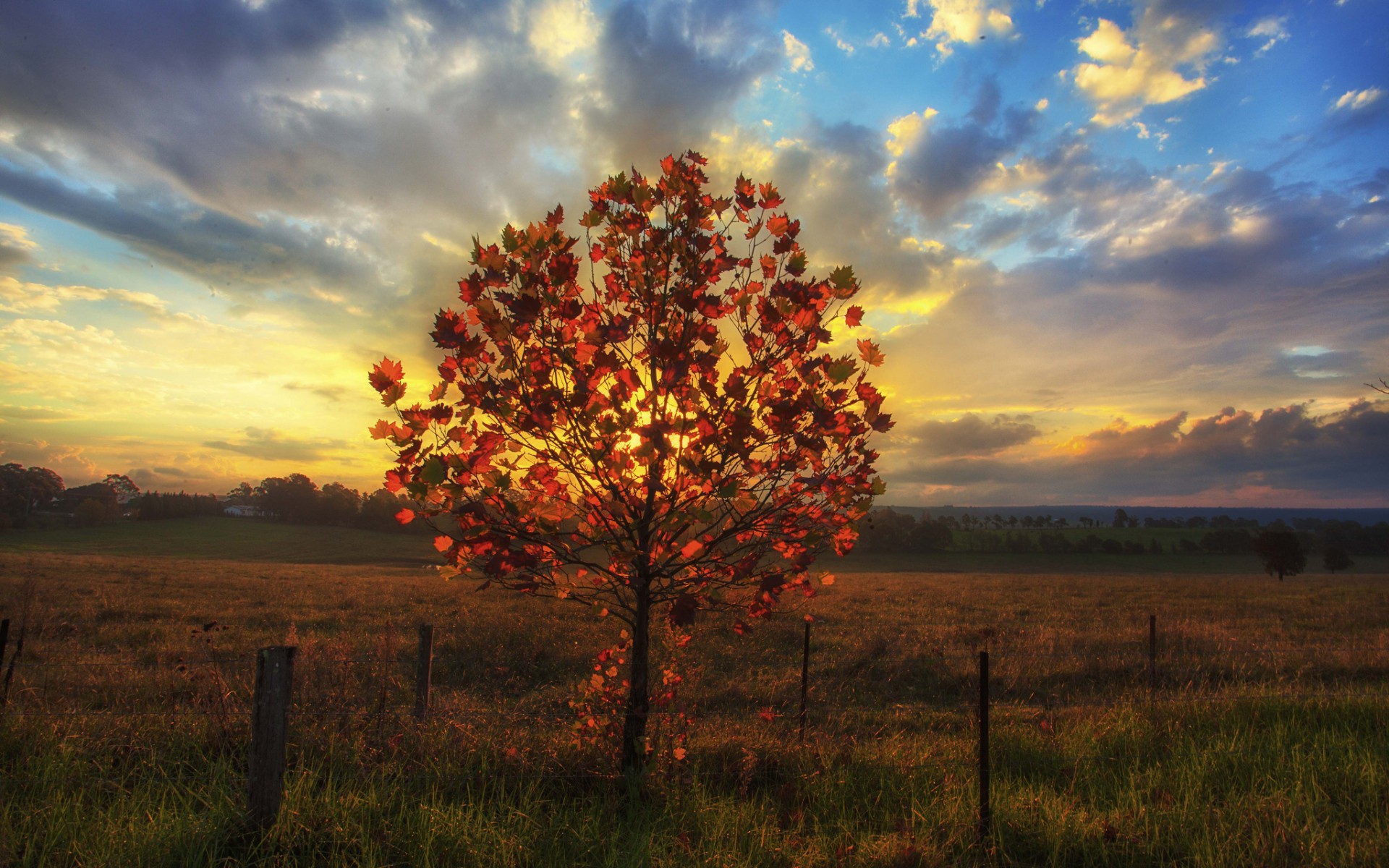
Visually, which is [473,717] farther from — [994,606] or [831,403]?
[994,606]

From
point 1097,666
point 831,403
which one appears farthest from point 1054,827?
point 1097,666

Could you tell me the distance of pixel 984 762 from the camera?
4770 millimetres

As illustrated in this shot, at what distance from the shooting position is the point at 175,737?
557 cm

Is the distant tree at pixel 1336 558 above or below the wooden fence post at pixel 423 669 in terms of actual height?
below

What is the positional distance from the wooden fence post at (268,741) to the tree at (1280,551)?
6288cm

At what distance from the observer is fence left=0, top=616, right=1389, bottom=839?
13.1ft

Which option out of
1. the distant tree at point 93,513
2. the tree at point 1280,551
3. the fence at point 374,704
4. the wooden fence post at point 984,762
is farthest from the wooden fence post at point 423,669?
the distant tree at point 93,513

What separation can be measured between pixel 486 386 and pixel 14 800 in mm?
4378

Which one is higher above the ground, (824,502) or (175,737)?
(824,502)

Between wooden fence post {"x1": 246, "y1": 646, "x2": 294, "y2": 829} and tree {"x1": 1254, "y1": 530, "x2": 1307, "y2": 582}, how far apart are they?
62.9 meters

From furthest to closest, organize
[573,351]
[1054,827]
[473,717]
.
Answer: [473,717] < [1054,827] < [573,351]

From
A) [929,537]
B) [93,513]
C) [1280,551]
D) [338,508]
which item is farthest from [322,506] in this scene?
[1280,551]

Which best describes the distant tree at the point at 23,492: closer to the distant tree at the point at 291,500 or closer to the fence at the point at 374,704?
the distant tree at the point at 291,500

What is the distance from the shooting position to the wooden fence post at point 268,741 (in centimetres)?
396
